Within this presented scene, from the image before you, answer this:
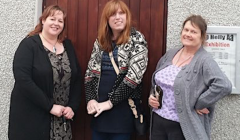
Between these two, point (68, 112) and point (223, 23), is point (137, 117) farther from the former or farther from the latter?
point (223, 23)

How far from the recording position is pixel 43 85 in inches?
99.9

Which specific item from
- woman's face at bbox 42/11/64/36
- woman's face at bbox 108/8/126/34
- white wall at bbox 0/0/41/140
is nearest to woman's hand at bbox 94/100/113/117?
woman's face at bbox 108/8/126/34

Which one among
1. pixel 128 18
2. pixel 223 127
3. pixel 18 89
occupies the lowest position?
pixel 223 127

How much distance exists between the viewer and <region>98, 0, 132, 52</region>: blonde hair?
2620 millimetres

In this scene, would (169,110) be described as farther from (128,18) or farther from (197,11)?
(197,11)

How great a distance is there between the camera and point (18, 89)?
8.39 ft

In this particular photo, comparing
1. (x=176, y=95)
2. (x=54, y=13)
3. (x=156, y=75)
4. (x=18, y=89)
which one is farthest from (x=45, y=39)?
(x=176, y=95)

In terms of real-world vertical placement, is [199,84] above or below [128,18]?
below

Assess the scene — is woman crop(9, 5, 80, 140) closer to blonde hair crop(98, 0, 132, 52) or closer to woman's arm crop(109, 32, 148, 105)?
blonde hair crop(98, 0, 132, 52)

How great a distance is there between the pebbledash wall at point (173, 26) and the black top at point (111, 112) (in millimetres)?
760

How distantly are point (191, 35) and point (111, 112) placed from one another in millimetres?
1027

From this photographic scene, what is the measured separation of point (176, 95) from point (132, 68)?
0.48 meters

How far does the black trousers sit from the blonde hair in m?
0.77

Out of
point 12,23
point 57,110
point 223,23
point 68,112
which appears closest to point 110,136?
point 68,112
